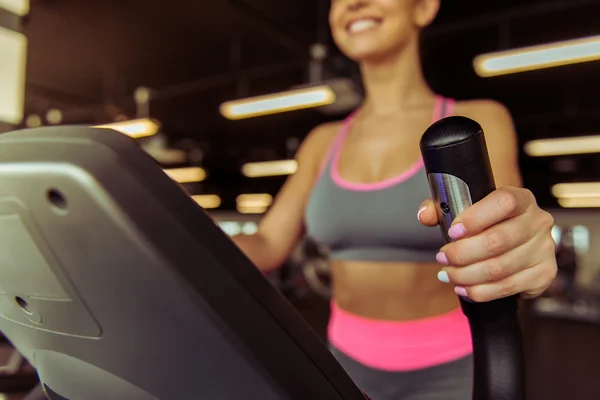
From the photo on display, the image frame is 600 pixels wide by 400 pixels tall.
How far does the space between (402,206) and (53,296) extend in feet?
1.54

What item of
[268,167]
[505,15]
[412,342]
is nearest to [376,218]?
[412,342]

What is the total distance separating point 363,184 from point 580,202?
12.3 m

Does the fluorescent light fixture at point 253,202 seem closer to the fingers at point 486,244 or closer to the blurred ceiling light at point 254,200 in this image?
the blurred ceiling light at point 254,200

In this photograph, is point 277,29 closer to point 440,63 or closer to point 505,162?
point 440,63

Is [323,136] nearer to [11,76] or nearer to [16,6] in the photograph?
[11,76]

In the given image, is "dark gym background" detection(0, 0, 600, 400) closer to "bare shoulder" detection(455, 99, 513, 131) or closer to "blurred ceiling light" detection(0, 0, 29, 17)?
"blurred ceiling light" detection(0, 0, 29, 17)

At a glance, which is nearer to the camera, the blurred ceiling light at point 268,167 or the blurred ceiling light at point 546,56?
the blurred ceiling light at point 546,56

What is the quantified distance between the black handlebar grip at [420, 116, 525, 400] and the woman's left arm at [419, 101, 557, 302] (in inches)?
0.5

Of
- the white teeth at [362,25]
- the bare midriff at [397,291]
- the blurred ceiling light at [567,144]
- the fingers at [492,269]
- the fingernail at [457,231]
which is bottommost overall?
the blurred ceiling light at [567,144]

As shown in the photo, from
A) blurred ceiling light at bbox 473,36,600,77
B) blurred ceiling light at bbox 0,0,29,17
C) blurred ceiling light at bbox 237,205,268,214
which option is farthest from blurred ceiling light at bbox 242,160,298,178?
blurred ceiling light at bbox 0,0,29,17

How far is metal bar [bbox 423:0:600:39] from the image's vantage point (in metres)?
4.36

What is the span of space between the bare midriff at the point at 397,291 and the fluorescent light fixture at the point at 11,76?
1687 millimetres

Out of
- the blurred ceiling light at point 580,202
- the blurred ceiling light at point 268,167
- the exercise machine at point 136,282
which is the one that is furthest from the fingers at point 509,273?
the blurred ceiling light at point 580,202

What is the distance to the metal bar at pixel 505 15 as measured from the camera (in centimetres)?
436
